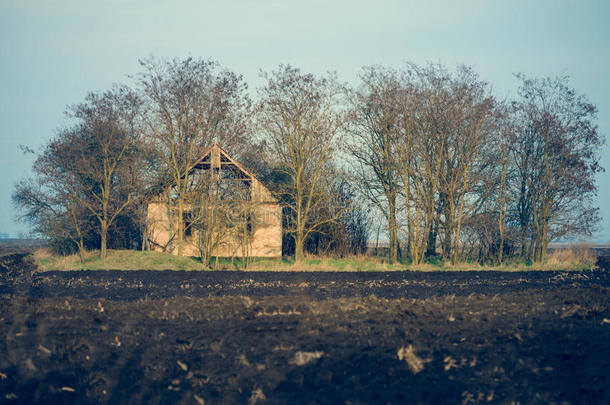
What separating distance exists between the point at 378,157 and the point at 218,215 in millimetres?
9242

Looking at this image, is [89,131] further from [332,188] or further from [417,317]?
[417,317]

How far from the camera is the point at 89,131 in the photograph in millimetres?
27891

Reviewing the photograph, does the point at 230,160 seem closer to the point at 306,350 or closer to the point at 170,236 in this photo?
the point at 170,236

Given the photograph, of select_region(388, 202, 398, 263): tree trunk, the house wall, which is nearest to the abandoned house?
the house wall

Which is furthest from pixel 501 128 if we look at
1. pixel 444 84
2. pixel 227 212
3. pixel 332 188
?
pixel 227 212

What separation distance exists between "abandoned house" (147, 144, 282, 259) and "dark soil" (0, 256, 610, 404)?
36.2ft

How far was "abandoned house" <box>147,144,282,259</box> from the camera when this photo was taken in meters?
23.2

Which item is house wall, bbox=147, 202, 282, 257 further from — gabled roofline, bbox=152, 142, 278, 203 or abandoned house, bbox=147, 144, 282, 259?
gabled roofline, bbox=152, 142, 278, 203

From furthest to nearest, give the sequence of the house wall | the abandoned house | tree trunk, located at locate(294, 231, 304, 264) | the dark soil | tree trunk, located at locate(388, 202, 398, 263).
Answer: the house wall
tree trunk, located at locate(388, 202, 398, 263)
tree trunk, located at locate(294, 231, 304, 264)
the abandoned house
the dark soil

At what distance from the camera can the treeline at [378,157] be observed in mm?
25516

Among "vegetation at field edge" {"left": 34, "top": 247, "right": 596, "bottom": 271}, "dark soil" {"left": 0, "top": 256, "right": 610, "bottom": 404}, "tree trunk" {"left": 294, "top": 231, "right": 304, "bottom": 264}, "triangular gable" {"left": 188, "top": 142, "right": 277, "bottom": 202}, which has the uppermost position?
"triangular gable" {"left": 188, "top": 142, "right": 277, "bottom": 202}

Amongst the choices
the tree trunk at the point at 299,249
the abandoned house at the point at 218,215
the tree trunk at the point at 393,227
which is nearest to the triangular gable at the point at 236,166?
the abandoned house at the point at 218,215

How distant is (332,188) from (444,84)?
7648 mm

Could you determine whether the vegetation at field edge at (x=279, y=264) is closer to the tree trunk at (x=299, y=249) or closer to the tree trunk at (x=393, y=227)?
the tree trunk at (x=299, y=249)
